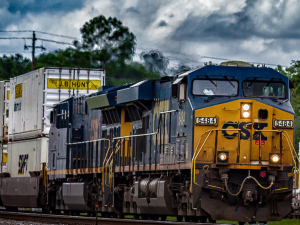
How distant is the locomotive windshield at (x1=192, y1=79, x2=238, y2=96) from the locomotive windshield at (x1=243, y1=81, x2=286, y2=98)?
30cm

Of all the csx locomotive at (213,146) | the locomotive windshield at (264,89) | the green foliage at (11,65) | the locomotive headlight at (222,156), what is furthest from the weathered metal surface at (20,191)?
the green foliage at (11,65)

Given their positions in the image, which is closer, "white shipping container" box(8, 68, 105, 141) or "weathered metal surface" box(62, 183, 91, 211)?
"weathered metal surface" box(62, 183, 91, 211)

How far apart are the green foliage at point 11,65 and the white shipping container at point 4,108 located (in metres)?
47.6

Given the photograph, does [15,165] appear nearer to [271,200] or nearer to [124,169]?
[124,169]

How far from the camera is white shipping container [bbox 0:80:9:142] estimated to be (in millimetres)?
28125

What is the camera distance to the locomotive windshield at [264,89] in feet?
46.6

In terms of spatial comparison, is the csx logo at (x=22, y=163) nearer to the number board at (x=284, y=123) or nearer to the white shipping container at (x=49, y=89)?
the white shipping container at (x=49, y=89)

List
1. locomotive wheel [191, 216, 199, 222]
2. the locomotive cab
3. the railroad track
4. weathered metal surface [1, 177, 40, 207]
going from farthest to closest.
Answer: weathered metal surface [1, 177, 40, 207] < locomotive wheel [191, 216, 199, 222] < the railroad track < the locomotive cab

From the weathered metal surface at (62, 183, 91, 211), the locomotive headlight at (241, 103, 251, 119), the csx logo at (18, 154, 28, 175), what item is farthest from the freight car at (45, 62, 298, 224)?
the csx logo at (18, 154, 28, 175)

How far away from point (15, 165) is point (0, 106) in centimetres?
427

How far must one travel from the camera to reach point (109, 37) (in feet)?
199

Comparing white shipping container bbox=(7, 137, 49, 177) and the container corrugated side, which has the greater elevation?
the container corrugated side

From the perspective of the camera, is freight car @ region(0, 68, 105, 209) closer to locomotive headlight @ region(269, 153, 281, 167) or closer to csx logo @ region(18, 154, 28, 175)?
csx logo @ region(18, 154, 28, 175)

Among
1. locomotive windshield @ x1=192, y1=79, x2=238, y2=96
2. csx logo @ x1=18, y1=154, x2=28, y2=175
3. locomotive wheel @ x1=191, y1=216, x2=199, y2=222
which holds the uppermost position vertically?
locomotive windshield @ x1=192, y1=79, x2=238, y2=96
